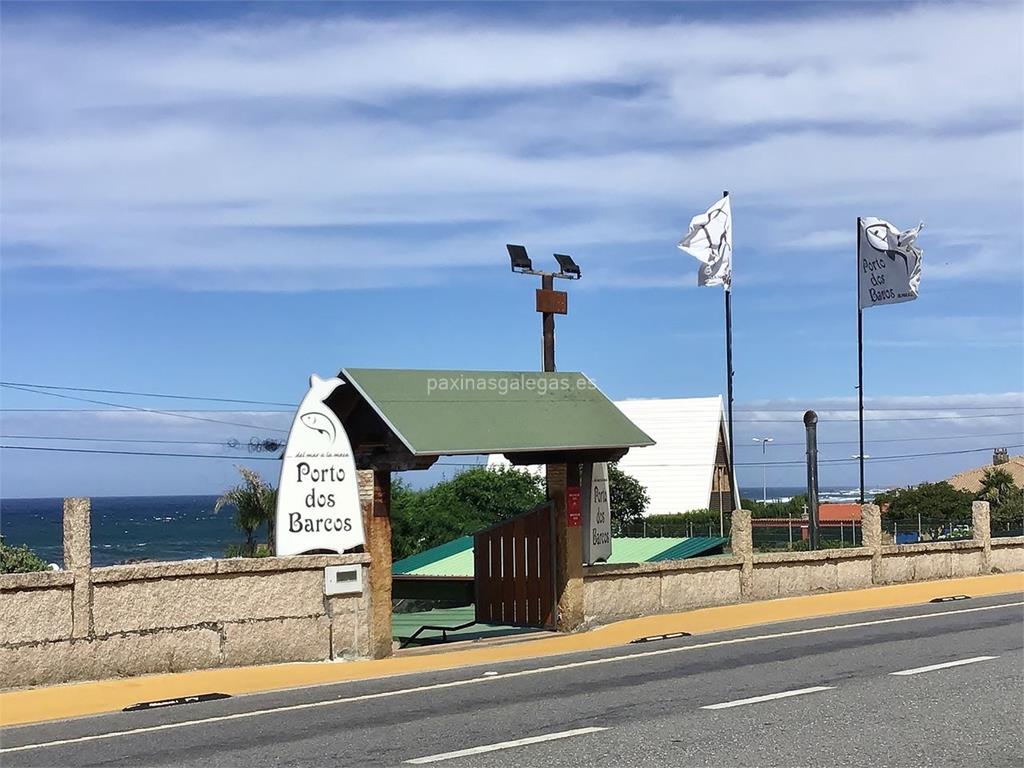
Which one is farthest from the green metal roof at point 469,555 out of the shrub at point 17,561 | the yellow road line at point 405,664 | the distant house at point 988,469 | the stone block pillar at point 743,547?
the distant house at point 988,469

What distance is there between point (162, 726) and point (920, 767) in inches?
261

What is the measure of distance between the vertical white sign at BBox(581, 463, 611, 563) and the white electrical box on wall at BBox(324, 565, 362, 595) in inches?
170

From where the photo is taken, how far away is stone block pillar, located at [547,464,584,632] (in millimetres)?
18766

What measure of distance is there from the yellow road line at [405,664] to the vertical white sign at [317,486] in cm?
162

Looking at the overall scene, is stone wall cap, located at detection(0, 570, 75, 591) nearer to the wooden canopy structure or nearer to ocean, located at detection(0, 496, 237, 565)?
the wooden canopy structure

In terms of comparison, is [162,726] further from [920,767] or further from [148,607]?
[920,767]

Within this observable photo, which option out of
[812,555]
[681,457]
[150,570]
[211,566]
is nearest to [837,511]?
[681,457]

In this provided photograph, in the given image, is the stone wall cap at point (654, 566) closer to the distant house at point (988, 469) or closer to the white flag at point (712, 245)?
the white flag at point (712, 245)

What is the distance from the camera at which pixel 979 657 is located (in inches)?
553

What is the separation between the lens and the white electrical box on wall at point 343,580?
15.8 metres

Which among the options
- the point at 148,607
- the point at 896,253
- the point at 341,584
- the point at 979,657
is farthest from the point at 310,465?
the point at 896,253

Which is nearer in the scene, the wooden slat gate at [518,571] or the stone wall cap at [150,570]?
the stone wall cap at [150,570]

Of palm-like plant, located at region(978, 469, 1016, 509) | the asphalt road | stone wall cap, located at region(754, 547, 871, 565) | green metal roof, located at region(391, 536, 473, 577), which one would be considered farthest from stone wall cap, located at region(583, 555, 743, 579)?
palm-like plant, located at region(978, 469, 1016, 509)

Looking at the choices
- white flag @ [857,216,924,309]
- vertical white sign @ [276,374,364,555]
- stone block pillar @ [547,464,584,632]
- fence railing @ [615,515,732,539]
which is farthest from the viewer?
fence railing @ [615,515,732,539]
